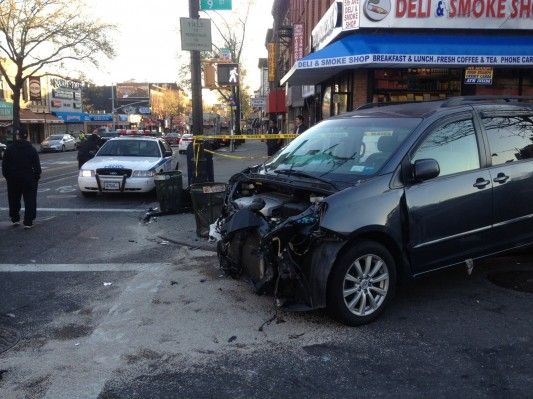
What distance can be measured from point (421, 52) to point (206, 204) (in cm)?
715

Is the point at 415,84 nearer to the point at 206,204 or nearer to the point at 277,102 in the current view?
the point at 206,204

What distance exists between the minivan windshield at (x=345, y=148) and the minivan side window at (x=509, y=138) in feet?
3.07

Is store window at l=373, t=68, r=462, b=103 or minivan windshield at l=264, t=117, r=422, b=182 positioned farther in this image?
store window at l=373, t=68, r=462, b=103

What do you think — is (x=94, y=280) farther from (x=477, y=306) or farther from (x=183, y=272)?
(x=477, y=306)

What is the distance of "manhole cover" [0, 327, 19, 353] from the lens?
13.5ft

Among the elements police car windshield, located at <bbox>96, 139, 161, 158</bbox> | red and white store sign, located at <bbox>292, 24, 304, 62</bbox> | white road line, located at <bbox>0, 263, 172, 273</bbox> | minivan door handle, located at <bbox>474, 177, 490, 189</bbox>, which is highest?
red and white store sign, located at <bbox>292, 24, 304, 62</bbox>

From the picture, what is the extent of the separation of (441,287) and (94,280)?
150 inches

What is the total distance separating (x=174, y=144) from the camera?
172 ft

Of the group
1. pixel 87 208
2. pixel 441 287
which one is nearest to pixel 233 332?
pixel 441 287

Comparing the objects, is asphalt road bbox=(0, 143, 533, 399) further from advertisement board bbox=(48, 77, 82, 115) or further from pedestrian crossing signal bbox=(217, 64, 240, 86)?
advertisement board bbox=(48, 77, 82, 115)

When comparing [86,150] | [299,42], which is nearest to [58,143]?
[299,42]

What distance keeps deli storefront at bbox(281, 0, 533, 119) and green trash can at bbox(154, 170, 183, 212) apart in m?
5.13

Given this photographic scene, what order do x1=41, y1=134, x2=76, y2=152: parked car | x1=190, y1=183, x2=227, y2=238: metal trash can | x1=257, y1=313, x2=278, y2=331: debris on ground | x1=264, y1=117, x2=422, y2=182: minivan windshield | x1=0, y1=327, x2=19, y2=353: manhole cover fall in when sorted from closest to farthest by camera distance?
x1=0, y1=327, x2=19, y2=353: manhole cover
x1=257, y1=313, x2=278, y2=331: debris on ground
x1=264, y1=117, x2=422, y2=182: minivan windshield
x1=190, y1=183, x2=227, y2=238: metal trash can
x1=41, y1=134, x2=76, y2=152: parked car

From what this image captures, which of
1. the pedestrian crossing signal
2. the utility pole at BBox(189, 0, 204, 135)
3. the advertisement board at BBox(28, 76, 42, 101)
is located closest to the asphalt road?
the utility pole at BBox(189, 0, 204, 135)
